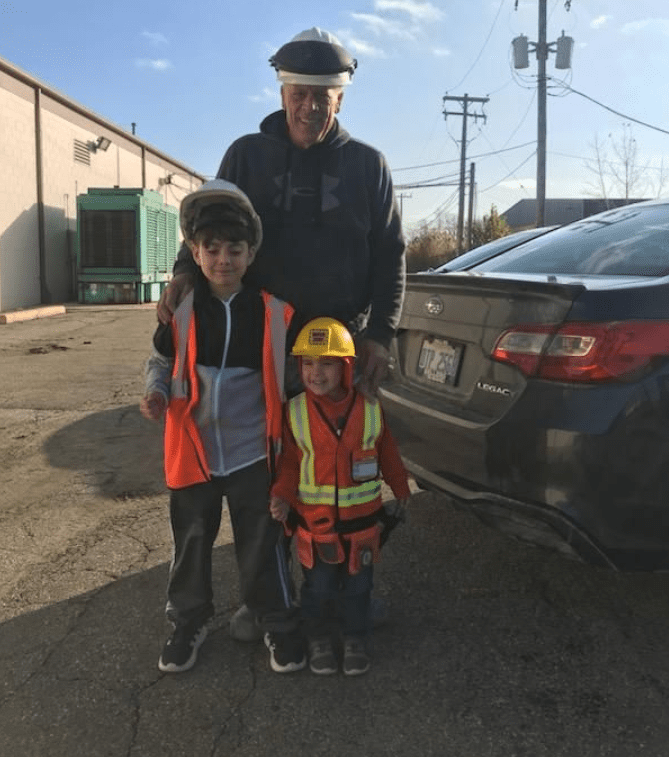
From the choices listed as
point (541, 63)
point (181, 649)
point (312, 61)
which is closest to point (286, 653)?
point (181, 649)

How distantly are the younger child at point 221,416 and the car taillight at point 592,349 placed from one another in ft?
2.75

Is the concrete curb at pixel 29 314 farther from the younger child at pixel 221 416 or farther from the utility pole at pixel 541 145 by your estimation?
the utility pole at pixel 541 145

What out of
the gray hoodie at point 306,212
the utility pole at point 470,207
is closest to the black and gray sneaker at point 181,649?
the gray hoodie at point 306,212

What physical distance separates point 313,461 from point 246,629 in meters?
0.72

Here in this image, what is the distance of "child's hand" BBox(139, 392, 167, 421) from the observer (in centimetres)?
228

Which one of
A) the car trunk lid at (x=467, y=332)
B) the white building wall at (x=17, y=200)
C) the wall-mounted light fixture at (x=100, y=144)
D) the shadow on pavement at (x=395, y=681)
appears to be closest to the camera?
the shadow on pavement at (x=395, y=681)

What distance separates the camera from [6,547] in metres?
3.45

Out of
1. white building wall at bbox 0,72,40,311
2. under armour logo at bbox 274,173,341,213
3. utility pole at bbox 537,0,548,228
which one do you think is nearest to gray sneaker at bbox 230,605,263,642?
under armour logo at bbox 274,173,341,213

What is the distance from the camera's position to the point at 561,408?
231 centimetres

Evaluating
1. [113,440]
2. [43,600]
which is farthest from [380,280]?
[113,440]

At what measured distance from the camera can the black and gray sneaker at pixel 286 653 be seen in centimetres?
245

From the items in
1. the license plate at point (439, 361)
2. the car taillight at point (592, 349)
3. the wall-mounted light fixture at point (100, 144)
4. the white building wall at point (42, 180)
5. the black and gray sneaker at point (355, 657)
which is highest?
the wall-mounted light fixture at point (100, 144)

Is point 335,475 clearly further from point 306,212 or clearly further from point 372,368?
point 306,212

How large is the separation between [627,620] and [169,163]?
2983cm
